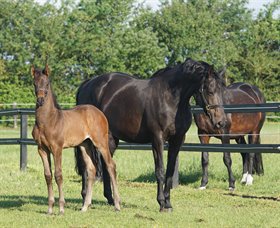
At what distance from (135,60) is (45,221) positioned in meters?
36.7

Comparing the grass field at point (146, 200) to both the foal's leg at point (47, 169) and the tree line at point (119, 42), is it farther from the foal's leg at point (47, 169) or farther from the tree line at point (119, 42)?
the tree line at point (119, 42)

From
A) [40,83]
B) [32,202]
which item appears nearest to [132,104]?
[40,83]

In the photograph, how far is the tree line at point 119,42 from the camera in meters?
40.9

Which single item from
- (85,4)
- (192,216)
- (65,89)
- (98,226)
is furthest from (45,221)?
(85,4)

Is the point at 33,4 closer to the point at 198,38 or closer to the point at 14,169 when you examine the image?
the point at 198,38

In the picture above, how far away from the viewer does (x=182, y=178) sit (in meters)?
12.3

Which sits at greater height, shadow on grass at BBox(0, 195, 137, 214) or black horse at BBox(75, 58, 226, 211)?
black horse at BBox(75, 58, 226, 211)

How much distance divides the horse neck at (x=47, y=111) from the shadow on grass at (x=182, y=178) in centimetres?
421

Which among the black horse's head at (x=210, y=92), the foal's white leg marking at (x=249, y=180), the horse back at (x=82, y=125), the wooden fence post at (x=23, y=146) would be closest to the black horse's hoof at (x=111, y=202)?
the horse back at (x=82, y=125)

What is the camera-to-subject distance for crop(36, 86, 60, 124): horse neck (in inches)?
316

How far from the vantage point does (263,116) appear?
1325 cm

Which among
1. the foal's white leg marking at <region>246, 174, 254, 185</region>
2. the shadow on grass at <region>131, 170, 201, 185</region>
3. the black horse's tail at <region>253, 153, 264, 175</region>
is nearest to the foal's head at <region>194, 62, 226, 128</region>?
the foal's white leg marking at <region>246, 174, 254, 185</region>

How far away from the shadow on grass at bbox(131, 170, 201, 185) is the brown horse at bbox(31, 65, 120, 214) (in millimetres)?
3495

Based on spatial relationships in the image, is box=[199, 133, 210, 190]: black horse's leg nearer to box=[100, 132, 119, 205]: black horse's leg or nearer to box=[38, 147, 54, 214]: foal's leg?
box=[100, 132, 119, 205]: black horse's leg
